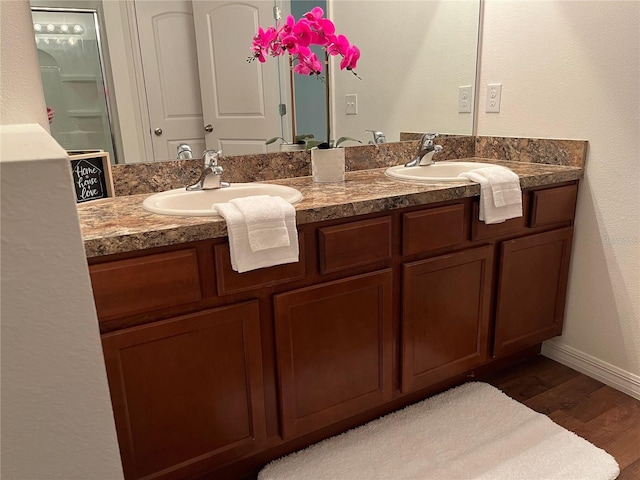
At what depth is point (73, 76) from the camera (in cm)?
143

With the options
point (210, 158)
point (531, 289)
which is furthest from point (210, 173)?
point (531, 289)

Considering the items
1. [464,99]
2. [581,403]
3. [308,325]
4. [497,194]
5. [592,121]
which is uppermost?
[464,99]

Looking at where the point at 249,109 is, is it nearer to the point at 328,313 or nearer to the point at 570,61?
the point at 328,313

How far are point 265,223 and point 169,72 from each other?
0.70 meters

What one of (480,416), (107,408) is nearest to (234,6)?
(107,408)

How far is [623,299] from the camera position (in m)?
1.87

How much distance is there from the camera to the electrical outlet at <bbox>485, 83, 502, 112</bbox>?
213cm

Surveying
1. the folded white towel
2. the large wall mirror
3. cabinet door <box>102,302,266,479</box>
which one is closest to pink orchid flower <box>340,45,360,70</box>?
the large wall mirror

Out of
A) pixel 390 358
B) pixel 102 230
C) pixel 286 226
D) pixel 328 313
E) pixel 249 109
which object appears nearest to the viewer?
pixel 102 230

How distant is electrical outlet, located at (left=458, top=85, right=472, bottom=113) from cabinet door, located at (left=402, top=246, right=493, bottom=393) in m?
0.81

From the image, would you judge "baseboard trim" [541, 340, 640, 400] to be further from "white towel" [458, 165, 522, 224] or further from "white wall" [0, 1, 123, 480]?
"white wall" [0, 1, 123, 480]

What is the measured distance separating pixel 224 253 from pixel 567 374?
5.33 feet

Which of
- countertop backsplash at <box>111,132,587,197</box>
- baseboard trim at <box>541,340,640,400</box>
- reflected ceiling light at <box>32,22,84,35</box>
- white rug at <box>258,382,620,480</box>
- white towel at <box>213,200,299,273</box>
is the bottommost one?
white rug at <box>258,382,620,480</box>

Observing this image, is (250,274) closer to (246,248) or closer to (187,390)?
(246,248)
